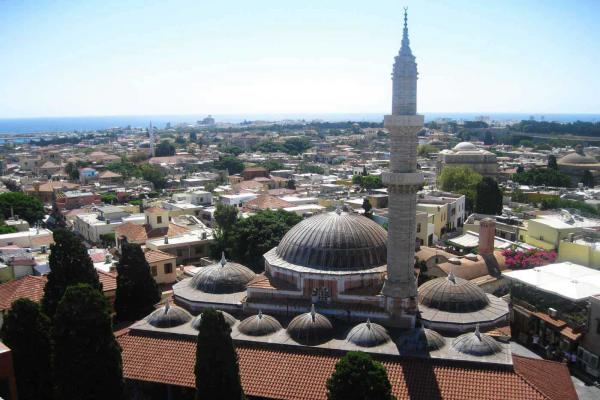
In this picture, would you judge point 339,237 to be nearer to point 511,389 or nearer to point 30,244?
point 511,389

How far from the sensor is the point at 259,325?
18.9 meters

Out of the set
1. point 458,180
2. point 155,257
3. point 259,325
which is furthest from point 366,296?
point 458,180

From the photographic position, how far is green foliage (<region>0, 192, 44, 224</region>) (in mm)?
48188

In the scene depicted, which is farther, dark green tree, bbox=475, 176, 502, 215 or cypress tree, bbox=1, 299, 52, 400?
dark green tree, bbox=475, 176, 502, 215

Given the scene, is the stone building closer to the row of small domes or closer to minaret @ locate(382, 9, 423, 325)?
minaret @ locate(382, 9, 423, 325)

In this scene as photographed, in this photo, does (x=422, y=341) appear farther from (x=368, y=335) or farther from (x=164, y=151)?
(x=164, y=151)

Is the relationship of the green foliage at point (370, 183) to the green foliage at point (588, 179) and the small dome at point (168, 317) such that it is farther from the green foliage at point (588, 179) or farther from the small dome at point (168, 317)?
the small dome at point (168, 317)

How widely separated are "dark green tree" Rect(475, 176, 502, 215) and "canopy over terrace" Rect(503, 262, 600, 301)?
64.5 feet

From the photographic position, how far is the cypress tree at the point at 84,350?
15203mm

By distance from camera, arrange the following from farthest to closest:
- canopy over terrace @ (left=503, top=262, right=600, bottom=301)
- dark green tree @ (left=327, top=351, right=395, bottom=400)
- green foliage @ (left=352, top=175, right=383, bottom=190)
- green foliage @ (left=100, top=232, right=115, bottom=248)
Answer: green foliage @ (left=352, top=175, right=383, bottom=190) → green foliage @ (left=100, top=232, right=115, bottom=248) → canopy over terrace @ (left=503, top=262, right=600, bottom=301) → dark green tree @ (left=327, top=351, right=395, bottom=400)

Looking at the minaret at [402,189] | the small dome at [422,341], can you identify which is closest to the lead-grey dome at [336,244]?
the minaret at [402,189]

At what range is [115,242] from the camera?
129ft

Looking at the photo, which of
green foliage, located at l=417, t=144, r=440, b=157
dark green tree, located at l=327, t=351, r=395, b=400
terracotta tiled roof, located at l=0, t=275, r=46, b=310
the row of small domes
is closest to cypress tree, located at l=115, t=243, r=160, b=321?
the row of small domes

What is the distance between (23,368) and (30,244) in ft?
68.1
